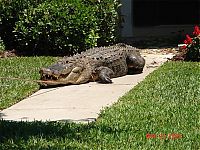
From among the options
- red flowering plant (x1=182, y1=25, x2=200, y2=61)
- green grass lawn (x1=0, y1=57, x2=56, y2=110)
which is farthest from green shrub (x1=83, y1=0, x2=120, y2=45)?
red flowering plant (x1=182, y1=25, x2=200, y2=61)

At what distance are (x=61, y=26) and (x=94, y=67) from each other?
3382mm

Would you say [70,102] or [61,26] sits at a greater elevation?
[61,26]

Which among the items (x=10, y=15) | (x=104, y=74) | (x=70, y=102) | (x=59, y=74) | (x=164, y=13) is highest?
(x=10, y=15)

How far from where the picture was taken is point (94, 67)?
33.5 feet

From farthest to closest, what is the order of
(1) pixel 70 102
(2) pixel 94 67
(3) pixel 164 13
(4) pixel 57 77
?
(3) pixel 164 13 → (2) pixel 94 67 → (4) pixel 57 77 → (1) pixel 70 102

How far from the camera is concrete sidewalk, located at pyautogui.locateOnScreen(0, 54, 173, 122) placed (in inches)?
298

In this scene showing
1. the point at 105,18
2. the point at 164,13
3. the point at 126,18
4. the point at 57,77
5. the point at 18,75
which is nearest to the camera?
the point at 57,77

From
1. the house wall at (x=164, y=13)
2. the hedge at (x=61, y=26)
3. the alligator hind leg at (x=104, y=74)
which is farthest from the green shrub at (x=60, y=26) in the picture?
the house wall at (x=164, y=13)

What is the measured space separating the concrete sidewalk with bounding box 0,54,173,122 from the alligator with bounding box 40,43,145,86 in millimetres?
151

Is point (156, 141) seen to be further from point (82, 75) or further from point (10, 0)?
point (10, 0)
